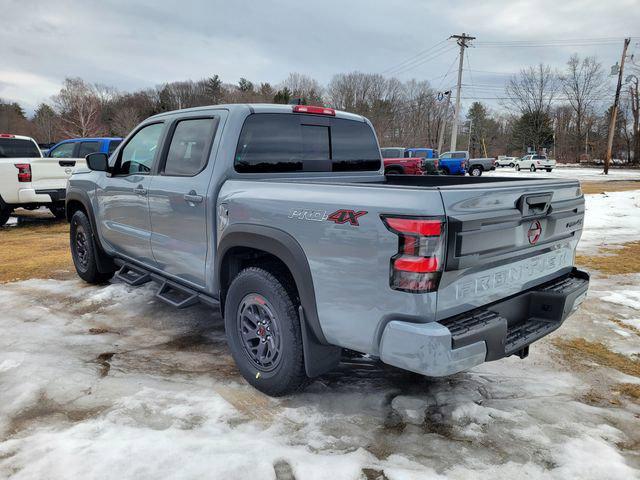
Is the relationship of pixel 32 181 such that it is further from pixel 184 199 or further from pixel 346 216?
→ pixel 346 216

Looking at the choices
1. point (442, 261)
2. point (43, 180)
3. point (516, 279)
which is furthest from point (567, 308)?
point (43, 180)

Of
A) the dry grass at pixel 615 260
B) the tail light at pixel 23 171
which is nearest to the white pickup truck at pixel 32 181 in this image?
the tail light at pixel 23 171

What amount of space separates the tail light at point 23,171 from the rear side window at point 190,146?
7.05m

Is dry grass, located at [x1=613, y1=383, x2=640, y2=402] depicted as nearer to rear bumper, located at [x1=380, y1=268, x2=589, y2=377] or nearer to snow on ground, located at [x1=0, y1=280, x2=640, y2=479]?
snow on ground, located at [x1=0, y1=280, x2=640, y2=479]

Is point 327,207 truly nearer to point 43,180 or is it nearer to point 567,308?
point 567,308

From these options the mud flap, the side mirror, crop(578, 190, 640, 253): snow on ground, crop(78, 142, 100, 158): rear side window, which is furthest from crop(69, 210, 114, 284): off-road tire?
crop(578, 190, 640, 253): snow on ground

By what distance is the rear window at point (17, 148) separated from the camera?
10625 millimetres

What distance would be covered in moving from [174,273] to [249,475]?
2105 mm

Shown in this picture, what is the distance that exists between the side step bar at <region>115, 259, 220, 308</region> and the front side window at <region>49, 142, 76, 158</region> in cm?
924

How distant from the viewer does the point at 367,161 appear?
13.8ft

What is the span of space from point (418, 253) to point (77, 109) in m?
67.9

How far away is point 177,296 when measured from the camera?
4.08 meters

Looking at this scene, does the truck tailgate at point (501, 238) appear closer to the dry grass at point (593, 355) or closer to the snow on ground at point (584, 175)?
the dry grass at point (593, 355)

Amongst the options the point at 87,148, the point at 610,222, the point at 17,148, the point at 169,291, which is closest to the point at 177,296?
the point at 169,291
